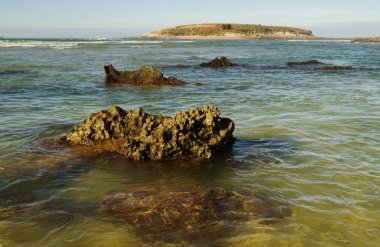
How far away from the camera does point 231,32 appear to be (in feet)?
480

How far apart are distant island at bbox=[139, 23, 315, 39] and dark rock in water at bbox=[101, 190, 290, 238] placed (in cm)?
13345

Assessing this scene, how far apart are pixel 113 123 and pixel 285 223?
4.35m

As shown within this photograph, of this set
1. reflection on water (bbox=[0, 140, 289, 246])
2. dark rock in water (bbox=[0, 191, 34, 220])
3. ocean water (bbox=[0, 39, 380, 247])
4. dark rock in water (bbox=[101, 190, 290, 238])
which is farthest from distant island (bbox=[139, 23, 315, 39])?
dark rock in water (bbox=[0, 191, 34, 220])

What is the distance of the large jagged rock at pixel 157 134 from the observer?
7.03 metres

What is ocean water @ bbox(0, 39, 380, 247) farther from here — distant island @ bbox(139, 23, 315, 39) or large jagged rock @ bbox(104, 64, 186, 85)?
distant island @ bbox(139, 23, 315, 39)

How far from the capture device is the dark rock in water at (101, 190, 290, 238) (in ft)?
15.1

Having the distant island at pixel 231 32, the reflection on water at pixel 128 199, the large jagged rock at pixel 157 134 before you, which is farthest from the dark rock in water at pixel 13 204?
the distant island at pixel 231 32

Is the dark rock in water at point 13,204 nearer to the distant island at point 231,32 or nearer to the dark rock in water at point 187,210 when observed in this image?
the dark rock in water at point 187,210

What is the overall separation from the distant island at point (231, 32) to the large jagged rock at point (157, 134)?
131 m

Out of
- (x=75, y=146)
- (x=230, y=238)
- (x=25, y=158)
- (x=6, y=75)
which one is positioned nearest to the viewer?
(x=230, y=238)

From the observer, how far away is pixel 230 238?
4.38 metres

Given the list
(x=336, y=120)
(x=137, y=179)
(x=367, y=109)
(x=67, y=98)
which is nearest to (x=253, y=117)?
(x=336, y=120)

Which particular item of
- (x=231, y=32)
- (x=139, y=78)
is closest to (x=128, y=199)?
(x=139, y=78)

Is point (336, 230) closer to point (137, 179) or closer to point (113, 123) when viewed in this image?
point (137, 179)
